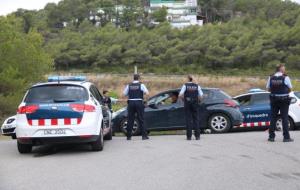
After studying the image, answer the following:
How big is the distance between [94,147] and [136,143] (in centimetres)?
197

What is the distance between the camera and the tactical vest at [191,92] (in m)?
14.9

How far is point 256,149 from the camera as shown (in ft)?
40.1

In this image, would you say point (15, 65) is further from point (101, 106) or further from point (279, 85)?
point (279, 85)

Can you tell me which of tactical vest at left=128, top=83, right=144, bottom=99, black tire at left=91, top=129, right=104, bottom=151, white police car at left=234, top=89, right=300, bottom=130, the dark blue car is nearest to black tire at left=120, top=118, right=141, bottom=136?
the dark blue car

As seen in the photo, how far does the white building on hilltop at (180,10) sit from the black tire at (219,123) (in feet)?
505

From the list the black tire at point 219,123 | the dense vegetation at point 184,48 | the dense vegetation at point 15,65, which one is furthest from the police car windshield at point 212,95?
the dense vegetation at point 184,48

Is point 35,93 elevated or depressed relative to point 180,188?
elevated

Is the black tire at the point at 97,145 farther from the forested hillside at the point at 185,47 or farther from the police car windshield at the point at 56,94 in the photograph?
the forested hillside at the point at 185,47

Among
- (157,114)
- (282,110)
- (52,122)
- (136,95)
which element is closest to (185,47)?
(157,114)

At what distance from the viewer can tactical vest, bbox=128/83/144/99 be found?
1484 centimetres

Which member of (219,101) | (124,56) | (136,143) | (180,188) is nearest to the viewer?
(180,188)

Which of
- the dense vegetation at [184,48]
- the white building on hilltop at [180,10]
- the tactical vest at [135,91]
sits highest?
the white building on hilltop at [180,10]

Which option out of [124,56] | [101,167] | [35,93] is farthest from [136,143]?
[124,56]

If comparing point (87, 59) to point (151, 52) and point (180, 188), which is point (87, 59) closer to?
point (151, 52)
